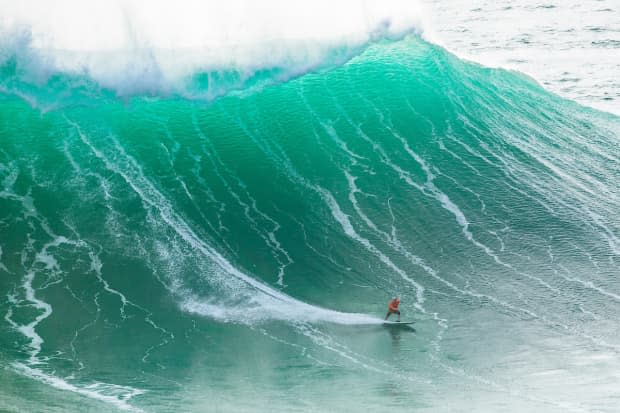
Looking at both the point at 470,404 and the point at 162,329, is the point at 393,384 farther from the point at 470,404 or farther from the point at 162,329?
the point at 162,329

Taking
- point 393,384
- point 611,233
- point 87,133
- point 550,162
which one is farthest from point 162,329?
point 550,162

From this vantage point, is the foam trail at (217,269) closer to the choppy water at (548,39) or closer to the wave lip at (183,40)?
the wave lip at (183,40)

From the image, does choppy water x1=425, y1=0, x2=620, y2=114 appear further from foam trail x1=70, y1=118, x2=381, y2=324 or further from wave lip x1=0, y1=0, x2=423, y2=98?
foam trail x1=70, y1=118, x2=381, y2=324

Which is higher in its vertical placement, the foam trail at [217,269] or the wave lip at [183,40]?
the wave lip at [183,40]

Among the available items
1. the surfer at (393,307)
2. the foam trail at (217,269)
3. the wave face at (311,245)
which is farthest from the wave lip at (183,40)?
the surfer at (393,307)

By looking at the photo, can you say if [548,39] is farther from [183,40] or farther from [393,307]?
[393,307]

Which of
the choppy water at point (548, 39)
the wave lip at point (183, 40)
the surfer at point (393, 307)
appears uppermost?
the wave lip at point (183, 40)

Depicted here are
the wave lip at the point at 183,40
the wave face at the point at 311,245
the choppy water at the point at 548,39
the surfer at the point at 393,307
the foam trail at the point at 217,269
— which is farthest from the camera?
the choppy water at the point at 548,39

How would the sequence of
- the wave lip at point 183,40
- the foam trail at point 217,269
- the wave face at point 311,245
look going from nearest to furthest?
the wave face at point 311,245, the foam trail at point 217,269, the wave lip at point 183,40

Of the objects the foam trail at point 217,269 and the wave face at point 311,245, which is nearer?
the wave face at point 311,245
